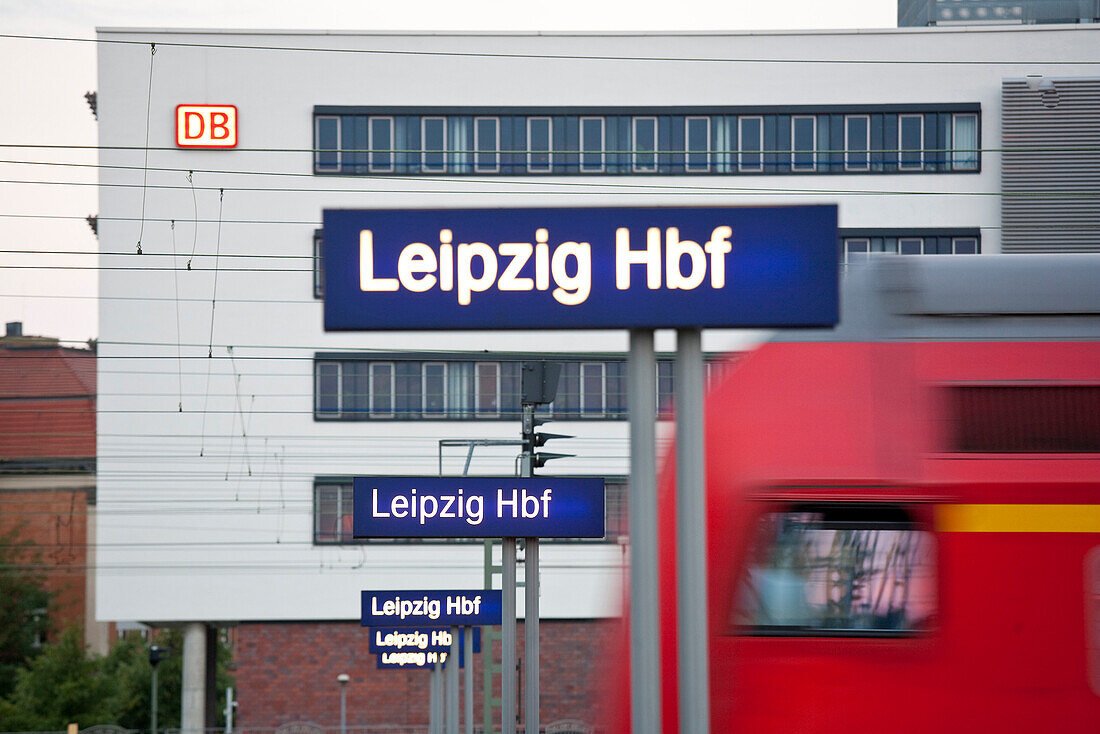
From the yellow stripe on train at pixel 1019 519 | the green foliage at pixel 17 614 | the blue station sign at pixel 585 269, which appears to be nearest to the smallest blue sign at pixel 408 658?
the yellow stripe on train at pixel 1019 519

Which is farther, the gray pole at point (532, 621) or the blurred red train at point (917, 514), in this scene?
the gray pole at point (532, 621)

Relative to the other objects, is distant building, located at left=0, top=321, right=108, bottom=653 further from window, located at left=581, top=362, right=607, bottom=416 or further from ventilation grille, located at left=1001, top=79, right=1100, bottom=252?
ventilation grille, located at left=1001, top=79, right=1100, bottom=252

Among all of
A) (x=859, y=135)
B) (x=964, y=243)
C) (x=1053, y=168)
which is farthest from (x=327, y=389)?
(x=1053, y=168)

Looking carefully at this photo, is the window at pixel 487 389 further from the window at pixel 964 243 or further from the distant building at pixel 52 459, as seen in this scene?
the distant building at pixel 52 459

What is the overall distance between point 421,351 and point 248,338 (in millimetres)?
4626

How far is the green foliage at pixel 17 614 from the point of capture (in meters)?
51.9

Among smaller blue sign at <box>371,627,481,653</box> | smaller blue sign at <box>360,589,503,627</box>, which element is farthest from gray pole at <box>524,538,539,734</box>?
smaller blue sign at <box>371,627,481,653</box>

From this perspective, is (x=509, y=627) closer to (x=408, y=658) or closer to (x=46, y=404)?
(x=408, y=658)

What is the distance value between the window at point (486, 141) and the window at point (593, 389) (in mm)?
6034

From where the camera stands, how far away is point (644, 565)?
5242mm

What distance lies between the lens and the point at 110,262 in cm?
3859

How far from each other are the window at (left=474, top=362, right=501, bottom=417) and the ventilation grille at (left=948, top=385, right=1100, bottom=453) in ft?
104

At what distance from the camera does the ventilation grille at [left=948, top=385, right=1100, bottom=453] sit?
730 centimetres

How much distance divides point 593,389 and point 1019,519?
105ft
